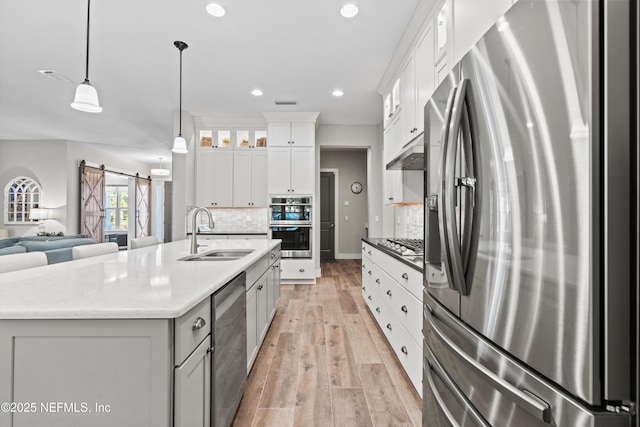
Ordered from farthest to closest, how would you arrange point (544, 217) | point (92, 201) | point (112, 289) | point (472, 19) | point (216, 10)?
point (92, 201) < point (216, 10) < point (472, 19) < point (112, 289) < point (544, 217)

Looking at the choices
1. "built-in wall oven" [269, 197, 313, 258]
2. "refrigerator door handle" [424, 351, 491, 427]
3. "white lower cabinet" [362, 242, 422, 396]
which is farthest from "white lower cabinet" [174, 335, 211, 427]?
"built-in wall oven" [269, 197, 313, 258]

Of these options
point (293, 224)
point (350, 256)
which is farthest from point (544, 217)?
point (350, 256)

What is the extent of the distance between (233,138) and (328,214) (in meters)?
3.17

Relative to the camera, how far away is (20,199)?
22.8 feet

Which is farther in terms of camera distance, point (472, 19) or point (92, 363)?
Answer: point (472, 19)

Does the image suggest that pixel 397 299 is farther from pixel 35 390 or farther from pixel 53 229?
pixel 53 229

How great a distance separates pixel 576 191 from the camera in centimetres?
59

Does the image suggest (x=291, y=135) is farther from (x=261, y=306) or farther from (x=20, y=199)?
(x=20, y=199)

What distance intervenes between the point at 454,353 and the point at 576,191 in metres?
0.67

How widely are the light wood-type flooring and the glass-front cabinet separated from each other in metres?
3.07

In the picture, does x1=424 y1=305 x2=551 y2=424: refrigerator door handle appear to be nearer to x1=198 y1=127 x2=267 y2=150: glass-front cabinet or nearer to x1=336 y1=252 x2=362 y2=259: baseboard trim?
x1=198 y1=127 x2=267 y2=150: glass-front cabinet

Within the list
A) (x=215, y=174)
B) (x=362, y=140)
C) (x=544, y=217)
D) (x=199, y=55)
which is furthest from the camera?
(x=362, y=140)

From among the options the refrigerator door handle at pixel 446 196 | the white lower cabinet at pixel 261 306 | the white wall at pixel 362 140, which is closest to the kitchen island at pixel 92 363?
the refrigerator door handle at pixel 446 196

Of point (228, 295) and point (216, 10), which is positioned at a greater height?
point (216, 10)
